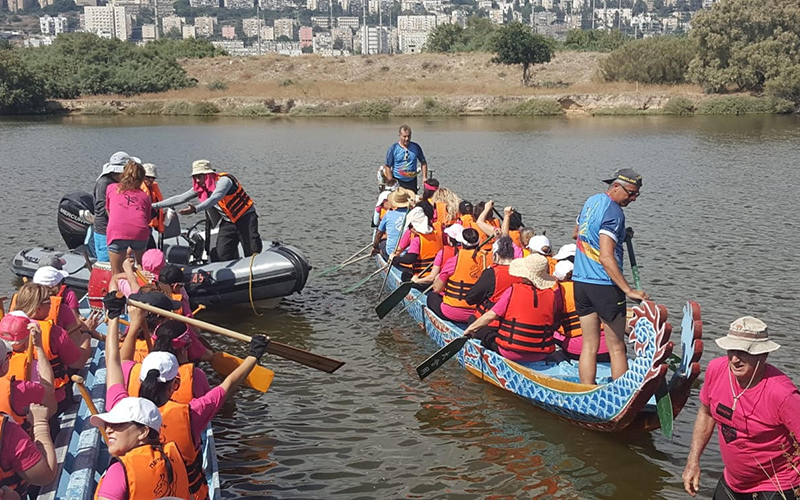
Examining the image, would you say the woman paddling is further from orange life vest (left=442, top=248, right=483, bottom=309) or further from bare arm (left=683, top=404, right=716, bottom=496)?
orange life vest (left=442, top=248, right=483, bottom=309)

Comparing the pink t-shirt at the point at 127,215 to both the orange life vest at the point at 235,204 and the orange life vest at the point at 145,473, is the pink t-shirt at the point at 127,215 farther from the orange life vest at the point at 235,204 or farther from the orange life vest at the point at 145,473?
the orange life vest at the point at 145,473

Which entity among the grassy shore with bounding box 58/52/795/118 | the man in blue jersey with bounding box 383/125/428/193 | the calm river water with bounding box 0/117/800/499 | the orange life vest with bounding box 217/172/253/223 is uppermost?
the grassy shore with bounding box 58/52/795/118

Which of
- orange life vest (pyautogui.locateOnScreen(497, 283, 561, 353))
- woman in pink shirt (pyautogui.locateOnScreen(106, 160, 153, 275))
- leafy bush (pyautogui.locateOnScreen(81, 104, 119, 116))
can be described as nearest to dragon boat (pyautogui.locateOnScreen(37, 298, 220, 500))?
woman in pink shirt (pyautogui.locateOnScreen(106, 160, 153, 275))

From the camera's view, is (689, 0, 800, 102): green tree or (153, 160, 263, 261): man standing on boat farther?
(689, 0, 800, 102): green tree

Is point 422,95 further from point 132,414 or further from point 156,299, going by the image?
point 132,414

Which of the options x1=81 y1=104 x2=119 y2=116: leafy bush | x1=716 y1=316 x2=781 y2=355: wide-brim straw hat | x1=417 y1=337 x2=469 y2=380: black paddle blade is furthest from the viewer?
x1=81 y1=104 x2=119 y2=116: leafy bush

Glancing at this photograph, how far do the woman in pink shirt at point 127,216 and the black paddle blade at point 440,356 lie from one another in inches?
141

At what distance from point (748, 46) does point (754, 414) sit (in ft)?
160

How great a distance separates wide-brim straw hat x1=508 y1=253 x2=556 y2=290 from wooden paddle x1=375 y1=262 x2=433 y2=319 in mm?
2938

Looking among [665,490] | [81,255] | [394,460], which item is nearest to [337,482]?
[394,460]

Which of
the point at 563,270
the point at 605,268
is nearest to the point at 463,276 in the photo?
the point at 563,270

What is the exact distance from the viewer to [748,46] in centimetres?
4841

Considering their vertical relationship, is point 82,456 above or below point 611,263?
below

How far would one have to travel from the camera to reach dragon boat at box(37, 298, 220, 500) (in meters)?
5.57
